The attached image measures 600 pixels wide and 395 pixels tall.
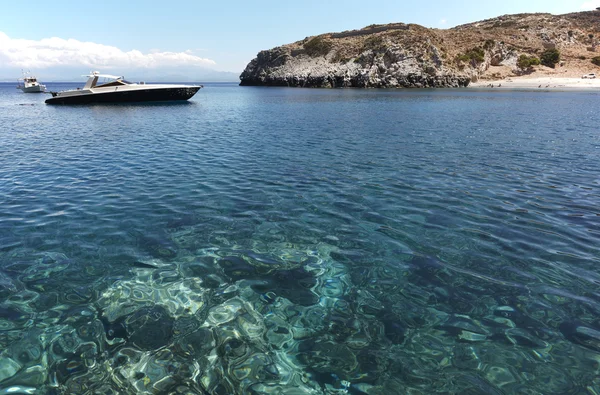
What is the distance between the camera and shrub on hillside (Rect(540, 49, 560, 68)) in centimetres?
12719

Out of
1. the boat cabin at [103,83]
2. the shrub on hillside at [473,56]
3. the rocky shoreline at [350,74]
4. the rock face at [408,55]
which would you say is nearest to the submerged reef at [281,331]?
the boat cabin at [103,83]

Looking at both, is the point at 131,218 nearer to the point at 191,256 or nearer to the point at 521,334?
the point at 191,256

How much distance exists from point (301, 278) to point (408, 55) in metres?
130

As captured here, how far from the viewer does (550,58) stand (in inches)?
5049

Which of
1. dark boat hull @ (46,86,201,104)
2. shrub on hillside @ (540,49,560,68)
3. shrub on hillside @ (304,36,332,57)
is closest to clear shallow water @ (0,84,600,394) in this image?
dark boat hull @ (46,86,201,104)

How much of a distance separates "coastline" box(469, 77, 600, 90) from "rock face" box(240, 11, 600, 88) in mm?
8383

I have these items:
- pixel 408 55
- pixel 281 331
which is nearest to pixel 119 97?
pixel 281 331

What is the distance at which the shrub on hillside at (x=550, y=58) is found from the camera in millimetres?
127188

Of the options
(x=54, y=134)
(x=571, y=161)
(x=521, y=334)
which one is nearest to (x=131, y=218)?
(x=521, y=334)

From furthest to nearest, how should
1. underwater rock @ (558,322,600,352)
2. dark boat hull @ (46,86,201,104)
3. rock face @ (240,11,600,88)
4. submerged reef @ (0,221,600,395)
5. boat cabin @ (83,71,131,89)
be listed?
rock face @ (240,11,600,88), boat cabin @ (83,71,131,89), dark boat hull @ (46,86,201,104), underwater rock @ (558,322,600,352), submerged reef @ (0,221,600,395)

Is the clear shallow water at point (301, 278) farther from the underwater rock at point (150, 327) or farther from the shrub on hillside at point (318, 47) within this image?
the shrub on hillside at point (318, 47)

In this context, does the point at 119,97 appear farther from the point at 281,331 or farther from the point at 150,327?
the point at 281,331

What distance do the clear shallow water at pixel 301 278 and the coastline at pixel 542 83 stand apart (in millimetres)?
114995

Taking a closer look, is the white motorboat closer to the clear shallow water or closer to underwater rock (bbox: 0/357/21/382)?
the clear shallow water
